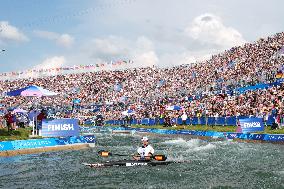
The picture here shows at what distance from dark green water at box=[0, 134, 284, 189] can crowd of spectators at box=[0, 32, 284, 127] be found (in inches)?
484

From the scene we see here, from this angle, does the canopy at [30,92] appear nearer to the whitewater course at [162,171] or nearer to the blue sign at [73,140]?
the blue sign at [73,140]

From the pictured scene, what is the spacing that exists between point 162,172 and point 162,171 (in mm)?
313

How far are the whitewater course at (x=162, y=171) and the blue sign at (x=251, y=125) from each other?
667 cm

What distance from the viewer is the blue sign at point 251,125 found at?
1474 inches

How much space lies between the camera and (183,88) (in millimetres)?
78188

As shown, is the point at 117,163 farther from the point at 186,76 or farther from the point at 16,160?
the point at 186,76

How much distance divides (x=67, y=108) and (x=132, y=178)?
281ft

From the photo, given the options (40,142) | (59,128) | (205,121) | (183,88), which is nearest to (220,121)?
(205,121)

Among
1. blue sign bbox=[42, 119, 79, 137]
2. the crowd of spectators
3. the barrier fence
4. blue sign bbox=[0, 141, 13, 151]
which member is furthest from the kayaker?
the barrier fence

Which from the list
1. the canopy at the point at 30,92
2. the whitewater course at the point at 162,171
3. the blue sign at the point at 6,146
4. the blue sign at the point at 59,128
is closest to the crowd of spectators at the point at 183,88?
the canopy at the point at 30,92

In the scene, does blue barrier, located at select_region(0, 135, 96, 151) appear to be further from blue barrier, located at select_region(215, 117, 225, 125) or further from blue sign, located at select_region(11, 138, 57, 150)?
blue barrier, located at select_region(215, 117, 225, 125)

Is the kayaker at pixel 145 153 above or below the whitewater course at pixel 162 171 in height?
above

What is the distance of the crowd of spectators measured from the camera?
5266 centimetres

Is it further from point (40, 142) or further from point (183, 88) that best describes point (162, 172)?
point (183, 88)
